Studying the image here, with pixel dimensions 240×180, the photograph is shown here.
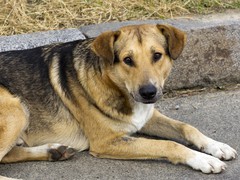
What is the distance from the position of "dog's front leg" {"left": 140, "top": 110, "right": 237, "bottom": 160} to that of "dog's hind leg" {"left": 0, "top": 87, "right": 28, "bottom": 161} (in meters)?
1.17

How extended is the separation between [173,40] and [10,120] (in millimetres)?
1504

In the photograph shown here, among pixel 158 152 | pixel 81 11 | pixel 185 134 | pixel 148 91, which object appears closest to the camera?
pixel 148 91

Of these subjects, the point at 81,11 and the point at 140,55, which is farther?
the point at 81,11

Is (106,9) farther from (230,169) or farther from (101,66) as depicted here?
(230,169)

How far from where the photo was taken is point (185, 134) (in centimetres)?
488

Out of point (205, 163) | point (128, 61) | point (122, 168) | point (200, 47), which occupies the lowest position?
point (122, 168)

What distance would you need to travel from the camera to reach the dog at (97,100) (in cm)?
447

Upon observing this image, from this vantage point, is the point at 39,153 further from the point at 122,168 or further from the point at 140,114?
the point at 140,114

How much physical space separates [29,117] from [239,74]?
2.62 metres

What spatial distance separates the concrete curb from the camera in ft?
19.3

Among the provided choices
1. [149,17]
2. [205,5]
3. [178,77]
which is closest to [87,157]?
[178,77]

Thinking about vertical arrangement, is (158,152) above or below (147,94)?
below

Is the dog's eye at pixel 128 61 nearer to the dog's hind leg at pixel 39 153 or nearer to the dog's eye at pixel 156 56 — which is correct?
the dog's eye at pixel 156 56

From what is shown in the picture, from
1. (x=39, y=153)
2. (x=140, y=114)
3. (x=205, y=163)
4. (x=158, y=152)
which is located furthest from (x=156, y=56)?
(x=39, y=153)
